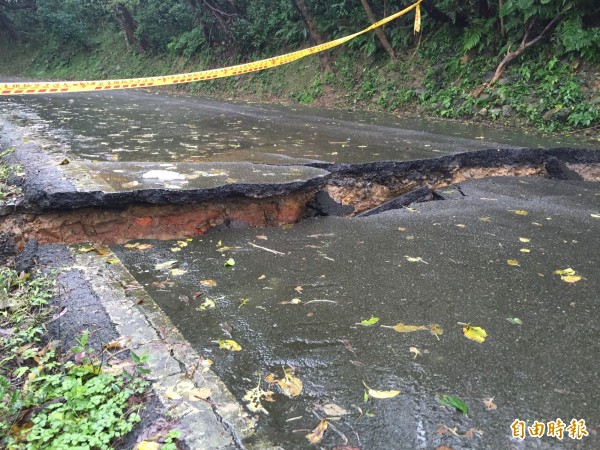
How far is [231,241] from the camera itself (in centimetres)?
363

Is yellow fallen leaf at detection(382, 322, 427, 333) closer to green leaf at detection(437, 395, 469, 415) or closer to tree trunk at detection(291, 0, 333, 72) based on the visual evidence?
green leaf at detection(437, 395, 469, 415)

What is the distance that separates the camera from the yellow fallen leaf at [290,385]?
1.96 meters

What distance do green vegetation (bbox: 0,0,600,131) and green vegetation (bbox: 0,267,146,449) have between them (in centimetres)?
865

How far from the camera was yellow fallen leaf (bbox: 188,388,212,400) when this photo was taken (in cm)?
186

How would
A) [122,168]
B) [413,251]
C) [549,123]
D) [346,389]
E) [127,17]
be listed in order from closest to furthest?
[346,389] < [413,251] < [122,168] < [549,123] < [127,17]

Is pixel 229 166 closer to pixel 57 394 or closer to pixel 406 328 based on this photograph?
pixel 406 328

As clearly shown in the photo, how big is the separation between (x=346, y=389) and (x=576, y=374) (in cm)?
105

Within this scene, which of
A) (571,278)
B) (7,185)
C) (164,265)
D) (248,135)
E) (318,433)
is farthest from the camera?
(248,135)

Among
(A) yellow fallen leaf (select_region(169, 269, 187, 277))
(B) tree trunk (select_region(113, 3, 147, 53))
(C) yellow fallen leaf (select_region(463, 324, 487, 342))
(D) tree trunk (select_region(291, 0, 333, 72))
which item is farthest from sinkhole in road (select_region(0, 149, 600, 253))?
(B) tree trunk (select_region(113, 3, 147, 53))

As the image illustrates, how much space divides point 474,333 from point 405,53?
1171 centimetres

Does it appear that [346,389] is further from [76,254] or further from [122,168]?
[122,168]

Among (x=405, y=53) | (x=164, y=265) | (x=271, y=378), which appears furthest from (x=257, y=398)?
(x=405, y=53)

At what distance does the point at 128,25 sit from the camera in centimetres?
2470

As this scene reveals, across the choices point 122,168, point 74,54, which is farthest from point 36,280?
point 74,54
